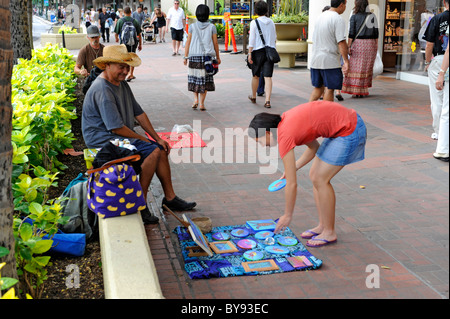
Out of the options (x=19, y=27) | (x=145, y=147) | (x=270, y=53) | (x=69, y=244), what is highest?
(x=19, y=27)

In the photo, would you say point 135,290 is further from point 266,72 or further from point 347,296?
point 266,72

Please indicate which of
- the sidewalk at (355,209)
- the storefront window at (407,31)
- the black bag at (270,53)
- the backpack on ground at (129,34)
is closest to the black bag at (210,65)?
the sidewalk at (355,209)

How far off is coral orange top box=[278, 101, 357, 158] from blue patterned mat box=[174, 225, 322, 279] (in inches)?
32.8

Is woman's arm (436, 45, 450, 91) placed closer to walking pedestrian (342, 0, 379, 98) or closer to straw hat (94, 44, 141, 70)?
straw hat (94, 44, 141, 70)

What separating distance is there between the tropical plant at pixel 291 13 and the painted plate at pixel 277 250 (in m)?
11.8

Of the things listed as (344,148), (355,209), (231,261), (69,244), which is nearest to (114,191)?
(69,244)

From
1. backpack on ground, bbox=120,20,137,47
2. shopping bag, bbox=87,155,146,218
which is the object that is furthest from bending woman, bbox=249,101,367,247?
backpack on ground, bbox=120,20,137,47

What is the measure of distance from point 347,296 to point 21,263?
A: 207 centimetres

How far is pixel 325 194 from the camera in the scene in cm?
436

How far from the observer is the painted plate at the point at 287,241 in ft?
14.7

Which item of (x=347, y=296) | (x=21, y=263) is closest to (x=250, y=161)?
(x=347, y=296)

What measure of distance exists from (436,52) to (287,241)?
→ 164 inches

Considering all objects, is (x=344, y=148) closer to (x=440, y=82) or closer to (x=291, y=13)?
(x=440, y=82)

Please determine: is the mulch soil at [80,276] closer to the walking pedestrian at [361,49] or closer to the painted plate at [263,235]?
the painted plate at [263,235]
